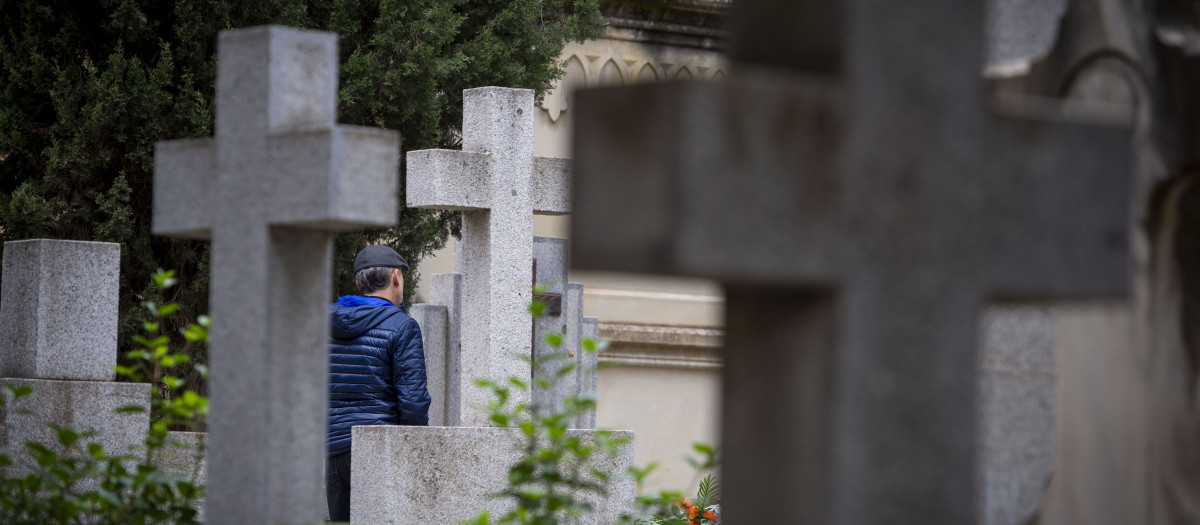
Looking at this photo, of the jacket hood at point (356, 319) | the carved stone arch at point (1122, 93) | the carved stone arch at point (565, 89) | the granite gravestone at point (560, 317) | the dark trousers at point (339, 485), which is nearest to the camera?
the carved stone arch at point (1122, 93)

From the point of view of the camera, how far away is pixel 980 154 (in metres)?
2.08

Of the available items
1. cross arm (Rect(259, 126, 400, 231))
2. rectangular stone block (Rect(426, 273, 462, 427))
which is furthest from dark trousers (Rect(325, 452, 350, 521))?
cross arm (Rect(259, 126, 400, 231))

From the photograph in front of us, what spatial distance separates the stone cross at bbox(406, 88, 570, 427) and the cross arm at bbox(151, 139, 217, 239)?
11.2 feet

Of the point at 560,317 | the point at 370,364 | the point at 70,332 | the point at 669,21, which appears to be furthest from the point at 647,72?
the point at 70,332

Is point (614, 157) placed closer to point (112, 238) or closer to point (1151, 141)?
point (1151, 141)

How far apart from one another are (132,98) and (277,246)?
18.8 ft

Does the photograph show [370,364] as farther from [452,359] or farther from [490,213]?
[452,359]

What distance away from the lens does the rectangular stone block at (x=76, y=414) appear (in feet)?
16.3

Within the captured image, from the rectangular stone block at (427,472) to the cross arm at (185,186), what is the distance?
2.83 meters

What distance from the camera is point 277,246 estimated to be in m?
3.07

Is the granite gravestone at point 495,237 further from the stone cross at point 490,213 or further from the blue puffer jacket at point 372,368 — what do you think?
the blue puffer jacket at point 372,368

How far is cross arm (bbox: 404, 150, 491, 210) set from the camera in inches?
266

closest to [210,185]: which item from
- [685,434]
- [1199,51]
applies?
[1199,51]

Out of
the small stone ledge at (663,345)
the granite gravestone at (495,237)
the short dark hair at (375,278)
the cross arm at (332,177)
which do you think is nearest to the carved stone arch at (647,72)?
the small stone ledge at (663,345)
